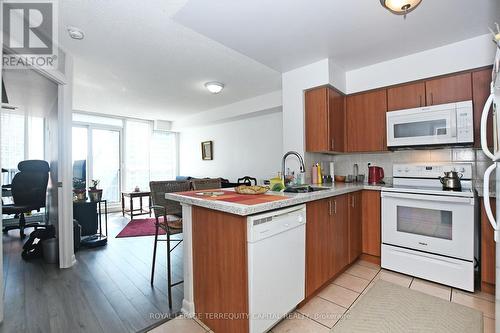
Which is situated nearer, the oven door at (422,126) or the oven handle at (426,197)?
the oven handle at (426,197)

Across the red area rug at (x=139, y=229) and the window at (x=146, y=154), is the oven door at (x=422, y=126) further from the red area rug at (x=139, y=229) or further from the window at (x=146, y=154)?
the window at (x=146, y=154)

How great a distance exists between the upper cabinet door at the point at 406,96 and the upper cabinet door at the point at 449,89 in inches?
2.5

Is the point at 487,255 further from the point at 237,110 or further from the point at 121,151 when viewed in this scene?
the point at 121,151

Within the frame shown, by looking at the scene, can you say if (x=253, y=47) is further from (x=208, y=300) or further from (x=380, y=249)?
(x=380, y=249)

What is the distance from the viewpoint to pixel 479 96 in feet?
7.42

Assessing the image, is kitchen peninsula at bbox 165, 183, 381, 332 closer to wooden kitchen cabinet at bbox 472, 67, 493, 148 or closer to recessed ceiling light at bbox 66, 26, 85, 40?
wooden kitchen cabinet at bbox 472, 67, 493, 148

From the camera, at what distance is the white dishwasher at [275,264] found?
1.34m

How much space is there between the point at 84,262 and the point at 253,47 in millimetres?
3207

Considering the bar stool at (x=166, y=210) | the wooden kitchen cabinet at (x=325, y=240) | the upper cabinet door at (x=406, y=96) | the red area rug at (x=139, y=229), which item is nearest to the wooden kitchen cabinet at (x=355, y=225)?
the wooden kitchen cabinet at (x=325, y=240)

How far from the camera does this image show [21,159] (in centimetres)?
346

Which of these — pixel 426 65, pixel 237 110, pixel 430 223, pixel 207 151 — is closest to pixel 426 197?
pixel 430 223

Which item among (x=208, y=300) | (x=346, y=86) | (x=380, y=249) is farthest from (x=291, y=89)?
(x=208, y=300)

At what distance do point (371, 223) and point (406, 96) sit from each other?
1.56 metres

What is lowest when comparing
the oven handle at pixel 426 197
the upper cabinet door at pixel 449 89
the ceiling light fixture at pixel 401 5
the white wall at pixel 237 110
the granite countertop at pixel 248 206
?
the oven handle at pixel 426 197
